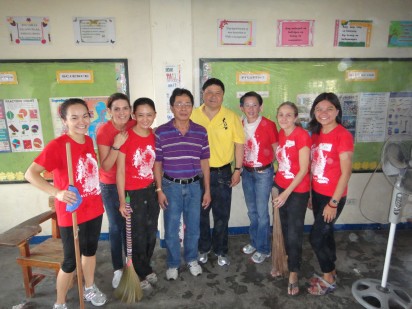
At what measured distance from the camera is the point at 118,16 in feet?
9.91

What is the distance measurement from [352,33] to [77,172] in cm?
309

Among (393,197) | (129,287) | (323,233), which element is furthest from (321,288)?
(129,287)

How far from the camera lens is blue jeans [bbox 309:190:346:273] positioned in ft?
7.75

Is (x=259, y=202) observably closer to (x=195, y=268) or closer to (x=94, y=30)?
(x=195, y=268)

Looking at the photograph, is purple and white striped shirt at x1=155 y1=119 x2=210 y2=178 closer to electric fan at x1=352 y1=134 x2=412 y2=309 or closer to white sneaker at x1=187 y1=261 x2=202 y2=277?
white sneaker at x1=187 y1=261 x2=202 y2=277

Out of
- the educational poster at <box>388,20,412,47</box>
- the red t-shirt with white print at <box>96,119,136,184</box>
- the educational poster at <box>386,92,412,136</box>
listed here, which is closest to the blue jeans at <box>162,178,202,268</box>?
the red t-shirt with white print at <box>96,119,136,184</box>

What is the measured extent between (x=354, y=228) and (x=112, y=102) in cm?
319

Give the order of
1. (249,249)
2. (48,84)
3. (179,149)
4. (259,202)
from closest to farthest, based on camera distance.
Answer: (179,149)
(259,202)
(48,84)
(249,249)

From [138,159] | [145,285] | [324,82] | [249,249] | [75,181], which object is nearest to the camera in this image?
[75,181]

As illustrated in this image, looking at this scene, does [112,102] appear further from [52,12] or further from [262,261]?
[262,261]

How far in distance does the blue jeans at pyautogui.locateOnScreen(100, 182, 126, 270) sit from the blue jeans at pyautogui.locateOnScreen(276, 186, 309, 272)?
137 cm

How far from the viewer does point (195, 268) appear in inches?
110

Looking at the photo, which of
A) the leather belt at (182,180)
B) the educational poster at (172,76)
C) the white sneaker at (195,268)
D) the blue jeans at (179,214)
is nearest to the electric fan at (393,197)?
the white sneaker at (195,268)

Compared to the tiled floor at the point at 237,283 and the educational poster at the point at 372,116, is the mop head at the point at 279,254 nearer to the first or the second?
the tiled floor at the point at 237,283
